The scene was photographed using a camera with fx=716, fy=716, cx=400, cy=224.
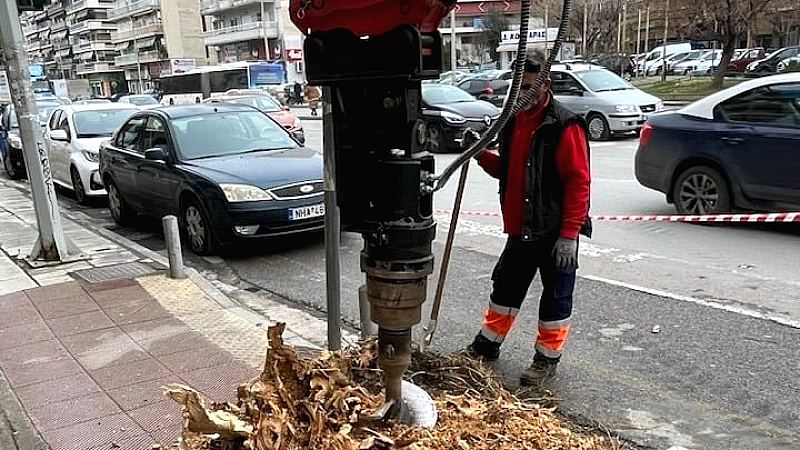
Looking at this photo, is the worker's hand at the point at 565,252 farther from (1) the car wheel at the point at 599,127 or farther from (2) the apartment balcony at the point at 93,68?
(2) the apartment balcony at the point at 93,68

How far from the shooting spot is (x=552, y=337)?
13.5 feet

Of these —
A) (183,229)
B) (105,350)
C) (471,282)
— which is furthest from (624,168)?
(105,350)

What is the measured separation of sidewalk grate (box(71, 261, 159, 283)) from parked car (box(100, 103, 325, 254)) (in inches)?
33.8

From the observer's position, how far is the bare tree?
2489 cm

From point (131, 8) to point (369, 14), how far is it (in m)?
95.5

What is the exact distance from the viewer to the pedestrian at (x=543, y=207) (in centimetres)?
387

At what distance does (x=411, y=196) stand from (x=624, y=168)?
10276mm

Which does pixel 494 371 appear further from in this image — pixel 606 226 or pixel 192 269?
pixel 606 226

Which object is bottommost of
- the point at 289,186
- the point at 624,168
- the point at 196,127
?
the point at 624,168

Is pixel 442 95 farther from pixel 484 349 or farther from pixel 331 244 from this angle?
pixel 331 244

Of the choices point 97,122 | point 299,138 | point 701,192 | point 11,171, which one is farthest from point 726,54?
point 11,171

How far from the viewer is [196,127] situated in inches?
336

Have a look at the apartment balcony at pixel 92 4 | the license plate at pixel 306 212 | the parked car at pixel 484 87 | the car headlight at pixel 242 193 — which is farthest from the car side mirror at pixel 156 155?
the apartment balcony at pixel 92 4

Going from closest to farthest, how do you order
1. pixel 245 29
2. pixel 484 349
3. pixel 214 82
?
pixel 484 349
pixel 214 82
pixel 245 29
